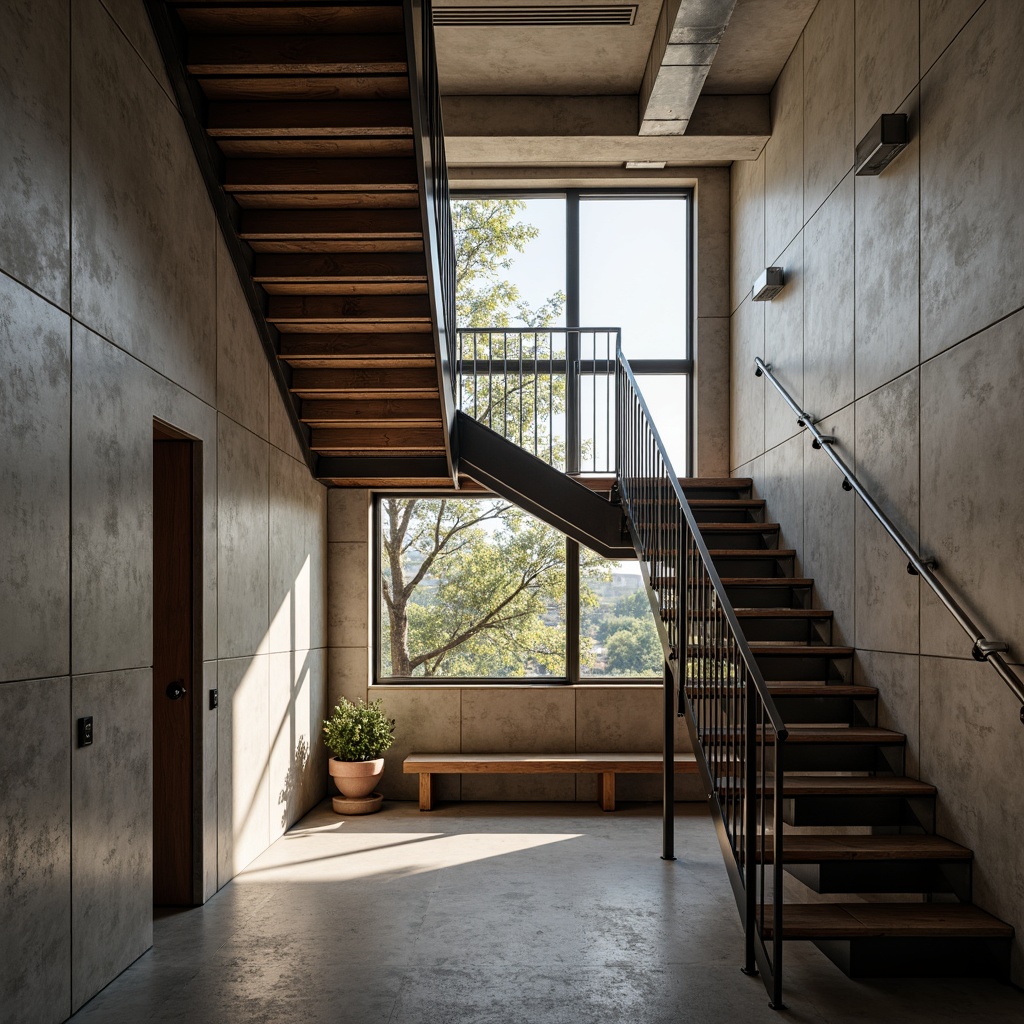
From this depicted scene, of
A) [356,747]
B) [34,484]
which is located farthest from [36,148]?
[356,747]

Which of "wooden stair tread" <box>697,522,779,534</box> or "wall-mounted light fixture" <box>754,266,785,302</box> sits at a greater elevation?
"wall-mounted light fixture" <box>754,266,785,302</box>

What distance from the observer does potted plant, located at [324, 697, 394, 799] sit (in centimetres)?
686

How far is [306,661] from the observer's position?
269 inches

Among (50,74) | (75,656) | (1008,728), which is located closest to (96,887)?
(75,656)

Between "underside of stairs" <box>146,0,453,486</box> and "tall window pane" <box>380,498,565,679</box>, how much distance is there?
1.58 meters

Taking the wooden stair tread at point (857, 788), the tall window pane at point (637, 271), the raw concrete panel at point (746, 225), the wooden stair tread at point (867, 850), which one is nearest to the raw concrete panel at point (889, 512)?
the wooden stair tread at point (857, 788)

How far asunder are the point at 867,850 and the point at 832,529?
204 centimetres

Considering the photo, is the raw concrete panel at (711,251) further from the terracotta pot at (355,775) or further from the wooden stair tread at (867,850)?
the wooden stair tread at (867,850)

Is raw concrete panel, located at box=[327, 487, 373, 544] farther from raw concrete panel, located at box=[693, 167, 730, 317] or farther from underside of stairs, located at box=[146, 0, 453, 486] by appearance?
raw concrete panel, located at box=[693, 167, 730, 317]

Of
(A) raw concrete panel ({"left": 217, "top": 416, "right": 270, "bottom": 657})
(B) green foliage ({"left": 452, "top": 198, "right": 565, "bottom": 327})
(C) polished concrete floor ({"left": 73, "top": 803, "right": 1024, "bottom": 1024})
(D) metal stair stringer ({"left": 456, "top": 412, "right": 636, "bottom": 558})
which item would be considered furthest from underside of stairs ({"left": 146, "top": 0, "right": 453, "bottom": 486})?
(C) polished concrete floor ({"left": 73, "top": 803, "right": 1024, "bottom": 1024})

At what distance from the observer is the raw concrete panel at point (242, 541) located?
193 inches

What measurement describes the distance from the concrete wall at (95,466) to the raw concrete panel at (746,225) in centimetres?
397

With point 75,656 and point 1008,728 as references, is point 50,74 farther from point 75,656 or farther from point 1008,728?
point 1008,728

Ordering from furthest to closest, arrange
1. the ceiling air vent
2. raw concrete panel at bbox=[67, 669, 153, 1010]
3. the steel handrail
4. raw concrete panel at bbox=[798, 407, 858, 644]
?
the ceiling air vent → raw concrete panel at bbox=[798, 407, 858, 644] → the steel handrail → raw concrete panel at bbox=[67, 669, 153, 1010]
